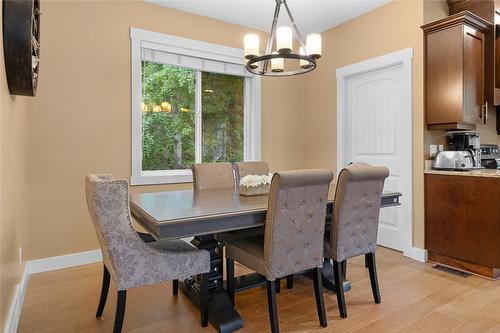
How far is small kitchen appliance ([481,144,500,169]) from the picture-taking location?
142 inches

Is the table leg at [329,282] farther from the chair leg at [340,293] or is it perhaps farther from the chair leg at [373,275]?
the chair leg at [340,293]

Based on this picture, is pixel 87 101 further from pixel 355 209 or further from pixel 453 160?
pixel 453 160

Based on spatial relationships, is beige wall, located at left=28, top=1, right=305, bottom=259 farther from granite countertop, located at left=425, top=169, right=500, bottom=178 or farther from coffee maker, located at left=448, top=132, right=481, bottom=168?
coffee maker, located at left=448, top=132, right=481, bottom=168

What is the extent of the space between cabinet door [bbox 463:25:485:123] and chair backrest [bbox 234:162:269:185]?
1935mm

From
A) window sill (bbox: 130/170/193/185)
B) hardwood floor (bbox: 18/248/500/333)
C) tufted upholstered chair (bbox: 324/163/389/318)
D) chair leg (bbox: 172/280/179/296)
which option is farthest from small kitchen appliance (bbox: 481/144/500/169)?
chair leg (bbox: 172/280/179/296)

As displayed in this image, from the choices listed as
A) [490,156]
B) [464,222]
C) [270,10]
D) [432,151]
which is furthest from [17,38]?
[490,156]

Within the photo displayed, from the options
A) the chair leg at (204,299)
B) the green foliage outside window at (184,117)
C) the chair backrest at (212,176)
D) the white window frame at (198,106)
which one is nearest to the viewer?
the chair leg at (204,299)

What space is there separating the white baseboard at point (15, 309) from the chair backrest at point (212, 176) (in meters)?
1.43

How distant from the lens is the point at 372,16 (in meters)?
3.63

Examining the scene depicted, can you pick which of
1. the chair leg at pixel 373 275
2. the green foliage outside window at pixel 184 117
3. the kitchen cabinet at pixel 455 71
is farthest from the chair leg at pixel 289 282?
the kitchen cabinet at pixel 455 71

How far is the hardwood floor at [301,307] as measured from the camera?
6.51 feet

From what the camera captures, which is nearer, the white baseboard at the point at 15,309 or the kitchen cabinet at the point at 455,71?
the white baseboard at the point at 15,309

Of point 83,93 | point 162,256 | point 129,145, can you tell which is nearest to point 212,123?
point 129,145

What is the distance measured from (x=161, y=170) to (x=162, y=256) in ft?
6.63
